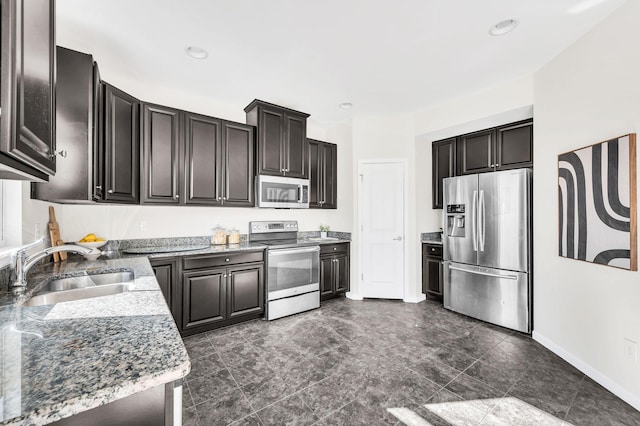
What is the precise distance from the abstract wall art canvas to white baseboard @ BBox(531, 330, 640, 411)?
0.87 metres

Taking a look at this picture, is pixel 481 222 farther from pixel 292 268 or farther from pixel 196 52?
pixel 196 52

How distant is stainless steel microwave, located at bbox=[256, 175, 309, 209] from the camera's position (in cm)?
359

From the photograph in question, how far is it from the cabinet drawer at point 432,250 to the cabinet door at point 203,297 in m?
2.89

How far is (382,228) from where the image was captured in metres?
4.25

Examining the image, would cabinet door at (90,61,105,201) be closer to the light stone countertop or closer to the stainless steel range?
the light stone countertop

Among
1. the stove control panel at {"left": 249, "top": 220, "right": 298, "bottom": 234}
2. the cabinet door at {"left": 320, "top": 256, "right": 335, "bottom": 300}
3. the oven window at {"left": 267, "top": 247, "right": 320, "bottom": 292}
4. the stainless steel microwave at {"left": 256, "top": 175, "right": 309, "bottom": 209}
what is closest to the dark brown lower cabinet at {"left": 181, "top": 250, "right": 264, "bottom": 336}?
the oven window at {"left": 267, "top": 247, "right": 320, "bottom": 292}

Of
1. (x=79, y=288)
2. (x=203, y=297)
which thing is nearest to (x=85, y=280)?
(x=79, y=288)

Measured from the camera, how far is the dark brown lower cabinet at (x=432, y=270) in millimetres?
4039

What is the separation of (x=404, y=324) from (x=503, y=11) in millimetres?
3124

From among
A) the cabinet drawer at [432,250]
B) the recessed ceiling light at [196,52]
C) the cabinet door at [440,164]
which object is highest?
the recessed ceiling light at [196,52]

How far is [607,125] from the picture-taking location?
2.15 meters

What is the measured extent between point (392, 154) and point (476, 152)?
1126mm

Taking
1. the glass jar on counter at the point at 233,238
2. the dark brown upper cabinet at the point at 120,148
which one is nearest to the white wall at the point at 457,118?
the glass jar on counter at the point at 233,238

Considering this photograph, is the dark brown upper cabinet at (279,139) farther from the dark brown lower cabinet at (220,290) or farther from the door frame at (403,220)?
the dark brown lower cabinet at (220,290)
